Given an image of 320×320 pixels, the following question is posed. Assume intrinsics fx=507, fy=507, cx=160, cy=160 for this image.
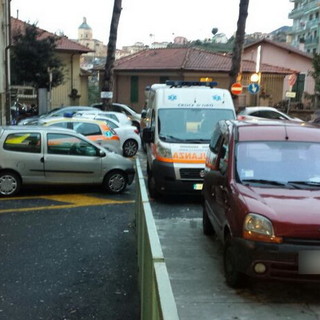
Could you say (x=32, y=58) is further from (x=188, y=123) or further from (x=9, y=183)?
(x=188, y=123)

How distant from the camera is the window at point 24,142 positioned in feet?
35.0

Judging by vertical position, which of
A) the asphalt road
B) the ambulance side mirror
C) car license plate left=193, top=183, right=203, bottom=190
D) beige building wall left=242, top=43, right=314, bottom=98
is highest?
beige building wall left=242, top=43, right=314, bottom=98

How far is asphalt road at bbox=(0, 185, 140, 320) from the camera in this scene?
204 inches

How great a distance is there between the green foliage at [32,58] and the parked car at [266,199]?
83.2 feet

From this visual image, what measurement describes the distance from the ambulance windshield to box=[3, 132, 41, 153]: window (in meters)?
2.65

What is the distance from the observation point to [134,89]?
41312mm

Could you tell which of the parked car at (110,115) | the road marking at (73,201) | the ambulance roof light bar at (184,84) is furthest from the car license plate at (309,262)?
the parked car at (110,115)

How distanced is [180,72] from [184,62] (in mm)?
1109

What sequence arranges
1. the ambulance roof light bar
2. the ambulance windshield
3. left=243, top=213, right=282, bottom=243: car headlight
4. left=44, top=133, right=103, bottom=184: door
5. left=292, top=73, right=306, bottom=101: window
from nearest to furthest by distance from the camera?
left=243, top=213, right=282, bottom=243: car headlight
the ambulance windshield
left=44, top=133, right=103, bottom=184: door
the ambulance roof light bar
left=292, top=73, right=306, bottom=101: window

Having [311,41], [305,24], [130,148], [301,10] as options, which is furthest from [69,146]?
[301,10]

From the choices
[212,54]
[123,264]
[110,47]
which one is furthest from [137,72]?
[123,264]

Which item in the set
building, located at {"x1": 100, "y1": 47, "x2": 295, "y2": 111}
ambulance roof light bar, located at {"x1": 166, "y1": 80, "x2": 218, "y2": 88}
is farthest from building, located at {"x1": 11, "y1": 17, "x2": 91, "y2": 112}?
ambulance roof light bar, located at {"x1": 166, "y1": 80, "x2": 218, "y2": 88}

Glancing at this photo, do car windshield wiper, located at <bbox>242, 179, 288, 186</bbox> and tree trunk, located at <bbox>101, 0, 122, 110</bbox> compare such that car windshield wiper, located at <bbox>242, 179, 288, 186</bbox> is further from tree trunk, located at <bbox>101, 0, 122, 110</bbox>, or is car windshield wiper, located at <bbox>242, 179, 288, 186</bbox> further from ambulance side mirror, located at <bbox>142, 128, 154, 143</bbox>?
tree trunk, located at <bbox>101, 0, 122, 110</bbox>

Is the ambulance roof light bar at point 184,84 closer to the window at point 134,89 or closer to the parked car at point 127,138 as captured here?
the parked car at point 127,138
